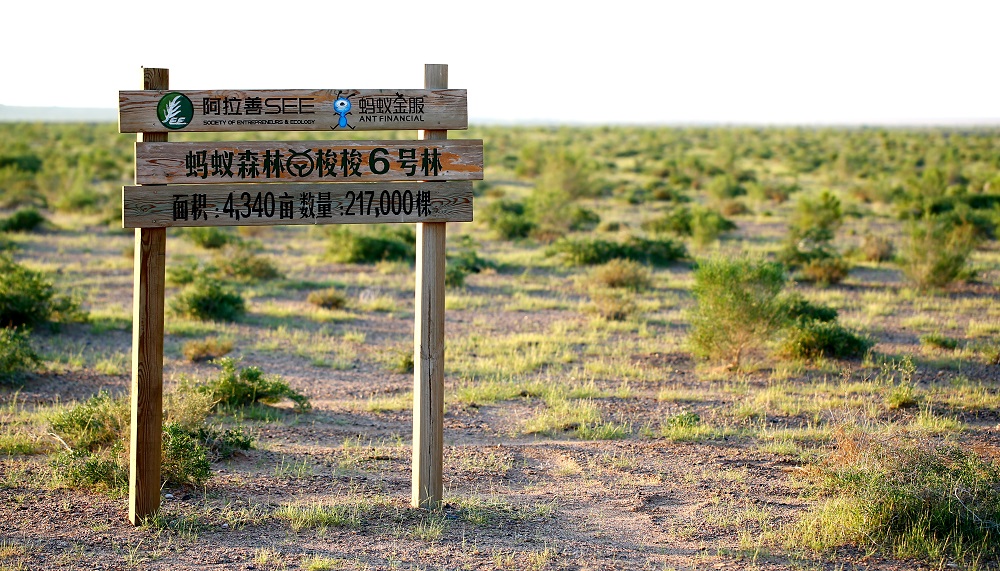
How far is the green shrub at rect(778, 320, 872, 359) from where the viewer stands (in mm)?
11492

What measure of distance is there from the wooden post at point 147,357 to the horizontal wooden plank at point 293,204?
170mm

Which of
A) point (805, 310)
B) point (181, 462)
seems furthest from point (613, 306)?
point (181, 462)

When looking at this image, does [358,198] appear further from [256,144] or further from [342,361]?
[342,361]

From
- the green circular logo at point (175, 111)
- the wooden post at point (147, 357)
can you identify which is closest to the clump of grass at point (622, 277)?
the wooden post at point (147, 357)

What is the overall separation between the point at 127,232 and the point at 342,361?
14.0 metres

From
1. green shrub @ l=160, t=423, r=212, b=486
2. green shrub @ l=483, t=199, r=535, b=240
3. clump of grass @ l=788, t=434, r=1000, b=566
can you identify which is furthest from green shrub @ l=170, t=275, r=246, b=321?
green shrub @ l=483, t=199, r=535, b=240

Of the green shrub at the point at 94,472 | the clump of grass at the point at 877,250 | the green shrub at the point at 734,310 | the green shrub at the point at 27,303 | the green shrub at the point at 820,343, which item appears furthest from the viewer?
the clump of grass at the point at 877,250

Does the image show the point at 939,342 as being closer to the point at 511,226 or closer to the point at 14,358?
the point at 14,358

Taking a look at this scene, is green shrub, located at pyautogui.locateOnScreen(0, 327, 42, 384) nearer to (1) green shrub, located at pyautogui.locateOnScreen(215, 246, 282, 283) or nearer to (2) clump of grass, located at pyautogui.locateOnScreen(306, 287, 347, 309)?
(2) clump of grass, located at pyautogui.locateOnScreen(306, 287, 347, 309)

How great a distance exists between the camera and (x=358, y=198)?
19.9 feet

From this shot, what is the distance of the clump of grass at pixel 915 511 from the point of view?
5.82 metres

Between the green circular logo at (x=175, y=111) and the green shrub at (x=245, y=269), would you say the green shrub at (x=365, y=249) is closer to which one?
the green shrub at (x=245, y=269)

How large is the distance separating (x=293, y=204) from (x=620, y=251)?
44.7 ft

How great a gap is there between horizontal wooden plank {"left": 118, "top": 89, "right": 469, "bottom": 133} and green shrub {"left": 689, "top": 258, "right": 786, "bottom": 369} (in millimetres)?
5928
